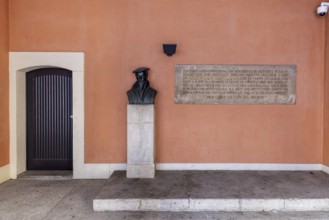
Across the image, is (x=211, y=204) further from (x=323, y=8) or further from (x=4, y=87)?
(x=4, y=87)

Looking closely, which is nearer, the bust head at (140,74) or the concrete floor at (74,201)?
the concrete floor at (74,201)

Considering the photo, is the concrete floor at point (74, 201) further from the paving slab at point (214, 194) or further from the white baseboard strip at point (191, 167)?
the white baseboard strip at point (191, 167)

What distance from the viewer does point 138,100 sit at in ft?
12.1

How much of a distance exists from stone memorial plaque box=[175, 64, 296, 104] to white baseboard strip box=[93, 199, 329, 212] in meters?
1.72

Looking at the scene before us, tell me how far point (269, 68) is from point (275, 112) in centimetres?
78

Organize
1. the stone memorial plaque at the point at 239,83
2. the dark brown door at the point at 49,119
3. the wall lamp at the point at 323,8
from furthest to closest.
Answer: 1. the dark brown door at the point at 49,119
2. the stone memorial plaque at the point at 239,83
3. the wall lamp at the point at 323,8

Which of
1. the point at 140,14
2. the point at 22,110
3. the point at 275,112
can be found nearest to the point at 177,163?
the point at 275,112

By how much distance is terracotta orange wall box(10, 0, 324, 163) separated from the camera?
4078 millimetres

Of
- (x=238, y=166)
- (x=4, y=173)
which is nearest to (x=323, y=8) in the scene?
(x=238, y=166)

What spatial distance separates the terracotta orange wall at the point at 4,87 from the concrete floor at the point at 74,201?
582 millimetres

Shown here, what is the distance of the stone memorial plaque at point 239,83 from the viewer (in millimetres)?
4051

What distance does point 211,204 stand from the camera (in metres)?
2.98

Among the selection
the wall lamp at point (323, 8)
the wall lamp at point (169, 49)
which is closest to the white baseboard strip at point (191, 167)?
the wall lamp at point (169, 49)

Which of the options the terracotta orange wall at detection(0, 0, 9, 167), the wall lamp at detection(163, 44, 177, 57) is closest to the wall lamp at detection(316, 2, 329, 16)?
the wall lamp at detection(163, 44, 177, 57)
